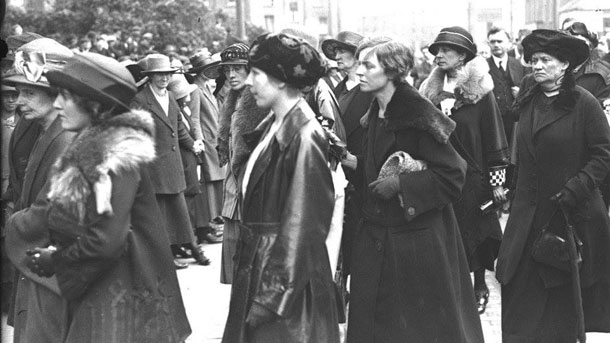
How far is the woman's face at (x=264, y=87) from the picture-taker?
184 inches

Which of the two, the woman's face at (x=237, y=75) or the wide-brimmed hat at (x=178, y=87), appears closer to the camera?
the woman's face at (x=237, y=75)

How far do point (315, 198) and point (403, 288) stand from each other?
1380mm

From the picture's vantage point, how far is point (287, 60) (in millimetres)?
4633

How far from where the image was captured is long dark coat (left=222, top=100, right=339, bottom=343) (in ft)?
14.5

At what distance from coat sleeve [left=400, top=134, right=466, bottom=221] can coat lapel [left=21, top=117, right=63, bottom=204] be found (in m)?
1.77

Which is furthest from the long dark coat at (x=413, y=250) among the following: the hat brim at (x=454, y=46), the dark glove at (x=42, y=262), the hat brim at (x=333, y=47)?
the hat brim at (x=333, y=47)

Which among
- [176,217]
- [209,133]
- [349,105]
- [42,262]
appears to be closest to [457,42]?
[349,105]

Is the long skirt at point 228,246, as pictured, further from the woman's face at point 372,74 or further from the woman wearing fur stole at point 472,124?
the woman's face at point 372,74

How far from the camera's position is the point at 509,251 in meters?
6.65

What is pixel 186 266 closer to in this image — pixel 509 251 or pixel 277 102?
pixel 509 251

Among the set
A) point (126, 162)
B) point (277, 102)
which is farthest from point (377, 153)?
point (126, 162)

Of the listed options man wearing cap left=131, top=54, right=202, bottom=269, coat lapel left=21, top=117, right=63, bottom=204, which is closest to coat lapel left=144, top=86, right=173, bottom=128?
man wearing cap left=131, top=54, right=202, bottom=269

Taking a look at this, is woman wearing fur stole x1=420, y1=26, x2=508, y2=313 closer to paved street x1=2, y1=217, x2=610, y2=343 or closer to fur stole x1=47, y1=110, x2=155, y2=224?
paved street x1=2, y1=217, x2=610, y2=343

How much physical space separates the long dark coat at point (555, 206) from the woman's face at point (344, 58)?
3044 mm
